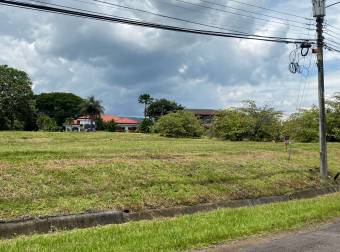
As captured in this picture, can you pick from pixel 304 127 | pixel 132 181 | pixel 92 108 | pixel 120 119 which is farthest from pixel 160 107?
pixel 132 181

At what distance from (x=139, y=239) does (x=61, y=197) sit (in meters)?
3.98

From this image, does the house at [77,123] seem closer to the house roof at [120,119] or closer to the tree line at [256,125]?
the house roof at [120,119]

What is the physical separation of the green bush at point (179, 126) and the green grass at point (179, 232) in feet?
129

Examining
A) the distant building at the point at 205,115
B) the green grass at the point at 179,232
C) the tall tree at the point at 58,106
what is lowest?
the green grass at the point at 179,232

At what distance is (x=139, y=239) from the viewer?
9.80m

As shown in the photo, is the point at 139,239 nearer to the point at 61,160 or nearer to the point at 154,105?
the point at 61,160

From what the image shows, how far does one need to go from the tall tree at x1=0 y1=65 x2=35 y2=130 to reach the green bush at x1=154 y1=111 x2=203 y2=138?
4434 cm

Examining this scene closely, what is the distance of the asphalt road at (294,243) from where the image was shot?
946 centimetres

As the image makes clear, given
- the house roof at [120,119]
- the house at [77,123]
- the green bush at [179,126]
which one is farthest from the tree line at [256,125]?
the house roof at [120,119]

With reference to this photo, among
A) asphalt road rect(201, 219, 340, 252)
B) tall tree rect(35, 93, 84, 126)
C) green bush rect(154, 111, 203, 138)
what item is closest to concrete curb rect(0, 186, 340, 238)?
asphalt road rect(201, 219, 340, 252)

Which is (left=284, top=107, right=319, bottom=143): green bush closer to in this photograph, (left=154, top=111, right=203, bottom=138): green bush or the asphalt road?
(left=154, top=111, right=203, bottom=138): green bush

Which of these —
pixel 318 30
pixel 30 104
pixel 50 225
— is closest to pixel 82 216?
pixel 50 225

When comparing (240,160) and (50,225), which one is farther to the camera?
(240,160)

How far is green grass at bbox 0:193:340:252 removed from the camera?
30.1 feet
